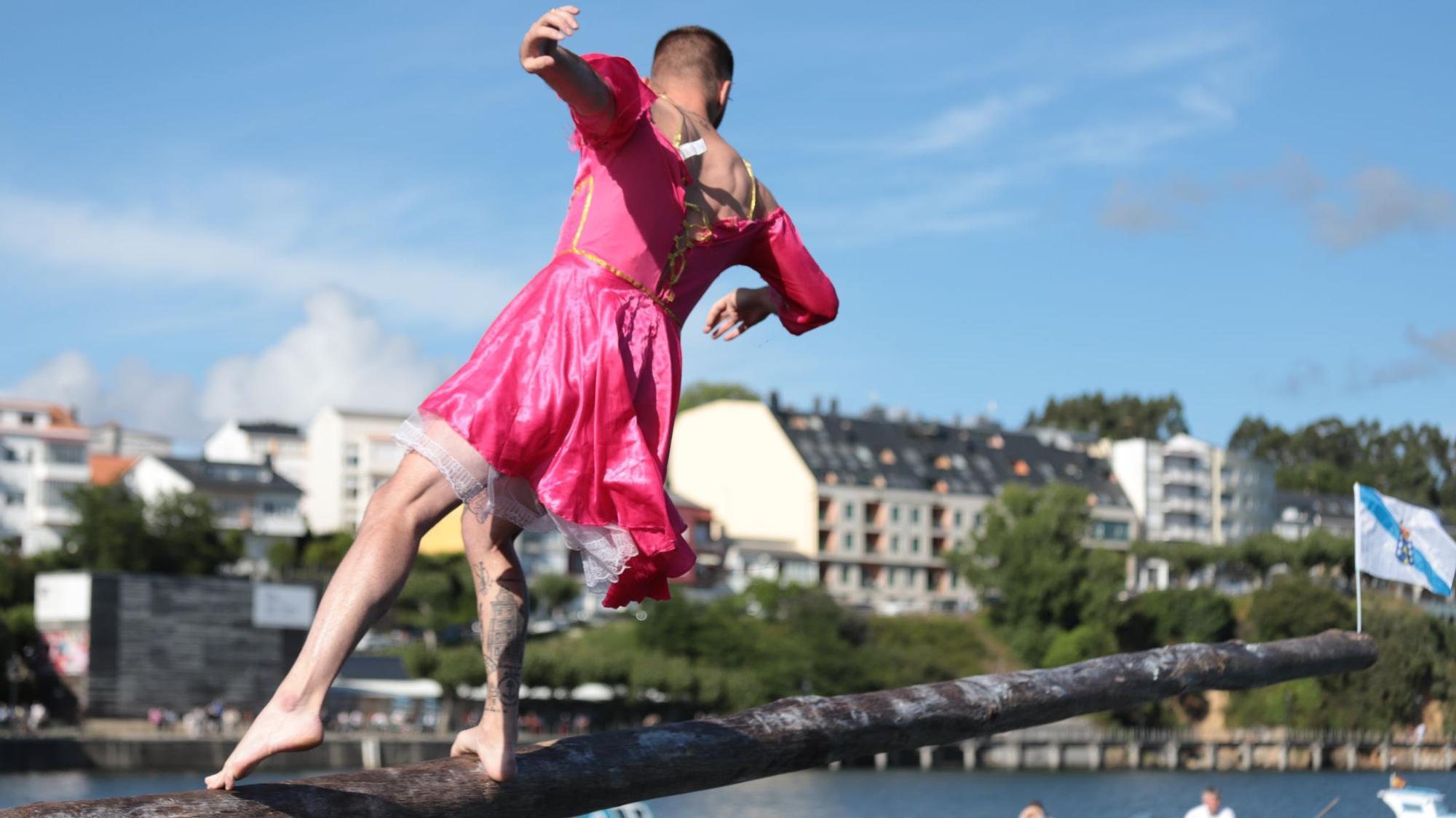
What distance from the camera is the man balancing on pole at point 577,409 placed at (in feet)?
15.3

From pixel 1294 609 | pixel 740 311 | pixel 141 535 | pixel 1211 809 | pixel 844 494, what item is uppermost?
pixel 844 494

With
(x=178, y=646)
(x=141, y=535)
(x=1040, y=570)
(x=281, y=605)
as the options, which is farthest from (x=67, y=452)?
(x=1040, y=570)

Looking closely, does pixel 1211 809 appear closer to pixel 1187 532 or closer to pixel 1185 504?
pixel 1187 532

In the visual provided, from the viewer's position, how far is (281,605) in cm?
7538

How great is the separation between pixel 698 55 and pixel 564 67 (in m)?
0.97

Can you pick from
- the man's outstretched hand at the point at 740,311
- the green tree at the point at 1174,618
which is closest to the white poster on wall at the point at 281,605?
the green tree at the point at 1174,618

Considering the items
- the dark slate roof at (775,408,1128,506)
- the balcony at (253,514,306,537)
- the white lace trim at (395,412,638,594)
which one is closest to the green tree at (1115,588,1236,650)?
the dark slate roof at (775,408,1128,506)

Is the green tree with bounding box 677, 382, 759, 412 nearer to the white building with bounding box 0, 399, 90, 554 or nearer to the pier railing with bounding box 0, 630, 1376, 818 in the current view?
the white building with bounding box 0, 399, 90, 554

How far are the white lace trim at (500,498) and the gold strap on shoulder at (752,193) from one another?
1.15 m

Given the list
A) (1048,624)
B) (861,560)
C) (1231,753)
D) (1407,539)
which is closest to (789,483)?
(861,560)

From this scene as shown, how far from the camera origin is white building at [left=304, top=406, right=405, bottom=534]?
413 ft

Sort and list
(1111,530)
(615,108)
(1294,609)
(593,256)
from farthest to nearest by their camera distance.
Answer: (1111,530) < (1294,609) < (593,256) < (615,108)

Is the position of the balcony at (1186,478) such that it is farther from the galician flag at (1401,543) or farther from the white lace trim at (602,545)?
the white lace trim at (602,545)

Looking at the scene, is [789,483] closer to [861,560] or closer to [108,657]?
[861,560]
